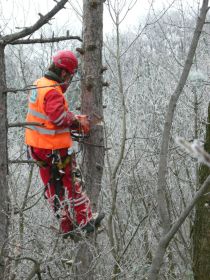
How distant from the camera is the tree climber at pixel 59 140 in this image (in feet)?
13.1

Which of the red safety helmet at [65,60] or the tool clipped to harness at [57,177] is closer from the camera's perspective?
the red safety helmet at [65,60]

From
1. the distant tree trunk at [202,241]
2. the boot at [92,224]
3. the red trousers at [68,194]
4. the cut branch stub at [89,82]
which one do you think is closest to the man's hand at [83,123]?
the cut branch stub at [89,82]

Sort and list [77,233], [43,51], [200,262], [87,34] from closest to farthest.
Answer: [200,262]
[87,34]
[77,233]
[43,51]

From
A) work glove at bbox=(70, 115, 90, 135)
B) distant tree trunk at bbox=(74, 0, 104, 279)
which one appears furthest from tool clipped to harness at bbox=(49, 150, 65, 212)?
work glove at bbox=(70, 115, 90, 135)

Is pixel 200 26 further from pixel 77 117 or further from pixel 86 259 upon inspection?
pixel 86 259

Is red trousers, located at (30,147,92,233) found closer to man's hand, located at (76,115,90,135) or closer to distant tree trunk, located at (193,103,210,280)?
man's hand, located at (76,115,90,135)

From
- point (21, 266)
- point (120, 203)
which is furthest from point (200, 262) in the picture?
point (120, 203)

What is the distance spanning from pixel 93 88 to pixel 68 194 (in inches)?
38.3

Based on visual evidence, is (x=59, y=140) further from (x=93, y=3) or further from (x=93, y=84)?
(x=93, y=3)

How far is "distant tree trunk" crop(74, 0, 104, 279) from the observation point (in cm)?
382

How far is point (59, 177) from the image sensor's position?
4.27 metres

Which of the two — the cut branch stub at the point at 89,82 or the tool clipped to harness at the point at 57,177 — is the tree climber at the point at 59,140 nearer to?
the tool clipped to harness at the point at 57,177

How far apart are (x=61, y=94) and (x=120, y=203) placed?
6.59 m

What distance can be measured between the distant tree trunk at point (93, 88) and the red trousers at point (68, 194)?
0.11 m
